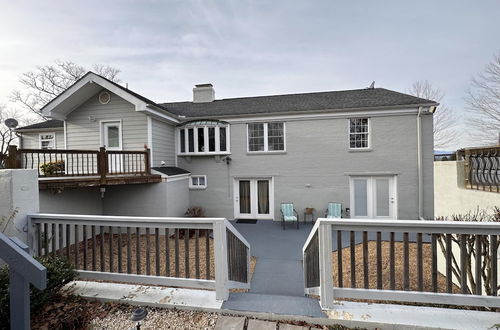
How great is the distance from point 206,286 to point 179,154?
8.91 m

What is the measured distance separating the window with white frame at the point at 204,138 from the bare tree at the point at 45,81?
53.9 ft

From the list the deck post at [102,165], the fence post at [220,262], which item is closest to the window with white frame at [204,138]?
the deck post at [102,165]

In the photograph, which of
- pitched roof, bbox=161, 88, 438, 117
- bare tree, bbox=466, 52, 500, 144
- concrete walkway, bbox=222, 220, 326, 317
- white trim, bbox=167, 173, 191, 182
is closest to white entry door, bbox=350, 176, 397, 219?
concrete walkway, bbox=222, 220, 326, 317

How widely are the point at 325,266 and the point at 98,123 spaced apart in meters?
10.6

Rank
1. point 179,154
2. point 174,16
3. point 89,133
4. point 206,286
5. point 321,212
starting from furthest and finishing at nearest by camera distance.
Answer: point 179,154 < point 321,212 < point 89,133 < point 174,16 < point 206,286

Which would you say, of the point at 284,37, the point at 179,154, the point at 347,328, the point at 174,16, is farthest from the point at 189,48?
the point at 347,328

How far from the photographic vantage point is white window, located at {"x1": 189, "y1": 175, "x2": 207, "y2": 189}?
10.6m

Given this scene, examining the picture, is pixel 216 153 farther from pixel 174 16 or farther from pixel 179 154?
pixel 174 16

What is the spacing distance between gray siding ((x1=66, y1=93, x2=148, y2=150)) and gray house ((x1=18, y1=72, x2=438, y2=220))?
0.04 m

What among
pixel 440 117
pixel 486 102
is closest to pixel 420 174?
pixel 486 102

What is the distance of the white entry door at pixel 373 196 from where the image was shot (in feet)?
31.4

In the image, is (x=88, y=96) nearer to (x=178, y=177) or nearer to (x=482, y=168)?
(x=178, y=177)

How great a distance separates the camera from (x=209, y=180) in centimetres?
1062

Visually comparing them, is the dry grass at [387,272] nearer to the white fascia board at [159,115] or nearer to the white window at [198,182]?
the white window at [198,182]
